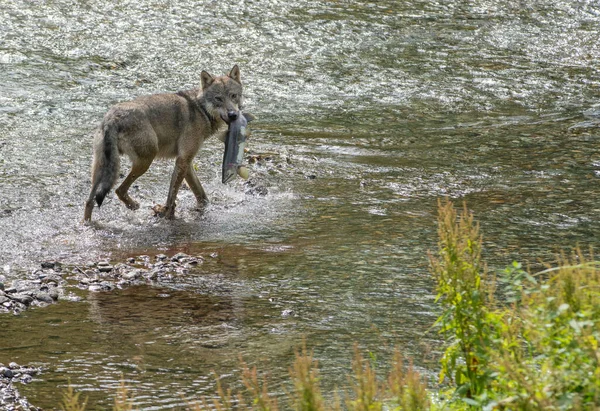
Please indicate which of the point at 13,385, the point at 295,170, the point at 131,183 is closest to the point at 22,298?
the point at 13,385

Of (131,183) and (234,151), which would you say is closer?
(131,183)

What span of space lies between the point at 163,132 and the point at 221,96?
35.8 inches

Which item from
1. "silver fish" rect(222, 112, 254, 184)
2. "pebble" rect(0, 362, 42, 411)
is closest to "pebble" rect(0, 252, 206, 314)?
"pebble" rect(0, 362, 42, 411)

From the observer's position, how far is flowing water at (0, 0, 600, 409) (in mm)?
6133

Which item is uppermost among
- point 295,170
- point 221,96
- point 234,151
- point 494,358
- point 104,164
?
point 221,96

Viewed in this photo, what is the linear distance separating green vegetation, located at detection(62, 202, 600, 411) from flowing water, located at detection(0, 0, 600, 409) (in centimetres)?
139

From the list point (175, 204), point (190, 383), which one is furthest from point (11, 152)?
point (190, 383)

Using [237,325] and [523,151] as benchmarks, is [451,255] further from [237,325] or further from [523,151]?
[523,151]

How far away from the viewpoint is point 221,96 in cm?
1042

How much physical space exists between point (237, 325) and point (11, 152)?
231 inches

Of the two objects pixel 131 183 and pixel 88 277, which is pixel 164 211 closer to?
pixel 131 183

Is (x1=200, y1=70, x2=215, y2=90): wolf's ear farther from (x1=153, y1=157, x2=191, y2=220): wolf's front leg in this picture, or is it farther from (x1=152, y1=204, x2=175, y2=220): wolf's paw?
(x1=152, y1=204, x2=175, y2=220): wolf's paw

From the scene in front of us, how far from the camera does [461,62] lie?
1655 centimetres

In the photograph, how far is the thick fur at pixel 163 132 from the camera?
30.1 ft
